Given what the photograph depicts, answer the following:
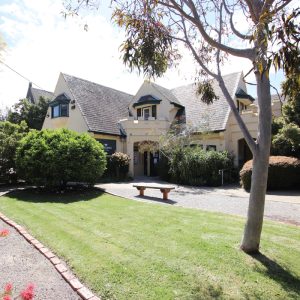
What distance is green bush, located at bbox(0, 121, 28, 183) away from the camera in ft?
52.4

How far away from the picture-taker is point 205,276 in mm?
4625

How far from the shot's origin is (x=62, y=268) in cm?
496

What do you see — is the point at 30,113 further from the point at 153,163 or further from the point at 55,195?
the point at 55,195

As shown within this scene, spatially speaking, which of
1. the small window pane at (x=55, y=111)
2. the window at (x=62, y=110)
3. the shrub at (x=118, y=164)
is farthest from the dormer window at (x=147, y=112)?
the small window pane at (x=55, y=111)

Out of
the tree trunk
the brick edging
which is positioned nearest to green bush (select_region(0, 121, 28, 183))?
the brick edging

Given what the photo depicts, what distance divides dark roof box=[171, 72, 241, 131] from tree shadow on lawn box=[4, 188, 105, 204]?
371 inches

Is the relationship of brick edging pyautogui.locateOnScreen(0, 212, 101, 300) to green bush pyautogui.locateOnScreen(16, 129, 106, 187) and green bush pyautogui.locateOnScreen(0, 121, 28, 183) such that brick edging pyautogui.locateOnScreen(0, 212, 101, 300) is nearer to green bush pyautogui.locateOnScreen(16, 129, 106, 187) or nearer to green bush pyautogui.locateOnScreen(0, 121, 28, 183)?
green bush pyautogui.locateOnScreen(16, 129, 106, 187)

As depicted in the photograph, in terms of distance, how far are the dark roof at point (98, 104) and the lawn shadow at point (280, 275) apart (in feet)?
58.5

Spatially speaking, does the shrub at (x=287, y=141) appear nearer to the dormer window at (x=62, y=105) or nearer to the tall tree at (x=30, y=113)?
the dormer window at (x=62, y=105)

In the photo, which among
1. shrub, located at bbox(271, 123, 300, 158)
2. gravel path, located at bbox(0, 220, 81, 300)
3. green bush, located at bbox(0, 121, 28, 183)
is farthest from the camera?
green bush, located at bbox(0, 121, 28, 183)

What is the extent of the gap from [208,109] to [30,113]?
21.2 meters

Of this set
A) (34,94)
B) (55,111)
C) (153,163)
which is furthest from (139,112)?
(34,94)

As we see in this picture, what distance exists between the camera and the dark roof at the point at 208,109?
2080 centimetres

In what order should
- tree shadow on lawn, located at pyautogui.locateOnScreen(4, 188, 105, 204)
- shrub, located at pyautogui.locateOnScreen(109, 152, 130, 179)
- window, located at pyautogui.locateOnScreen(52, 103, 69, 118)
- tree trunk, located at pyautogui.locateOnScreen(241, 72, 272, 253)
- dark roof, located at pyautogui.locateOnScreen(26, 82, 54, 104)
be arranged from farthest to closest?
dark roof, located at pyautogui.locateOnScreen(26, 82, 54, 104)
window, located at pyautogui.locateOnScreen(52, 103, 69, 118)
shrub, located at pyautogui.locateOnScreen(109, 152, 130, 179)
tree shadow on lawn, located at pyautogui.locateOnScreen(4, 188, 105, 204)
tree trunk, located at pyautogui.locateOnScreen(241, 72, 272, 253)
